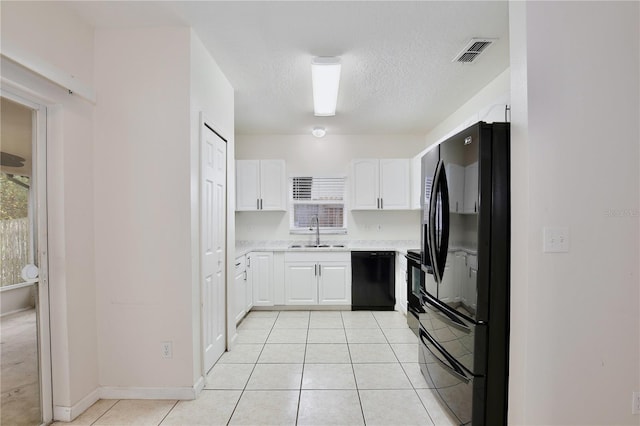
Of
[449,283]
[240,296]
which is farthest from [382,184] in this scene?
[449,283]

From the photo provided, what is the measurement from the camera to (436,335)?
220 cm

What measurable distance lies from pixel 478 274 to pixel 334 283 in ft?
9.48

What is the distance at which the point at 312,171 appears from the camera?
513cm

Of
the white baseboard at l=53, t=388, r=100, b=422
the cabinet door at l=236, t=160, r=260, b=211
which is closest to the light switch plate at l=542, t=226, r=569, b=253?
the white baseboard at l=53, t=388, r=100, b=422

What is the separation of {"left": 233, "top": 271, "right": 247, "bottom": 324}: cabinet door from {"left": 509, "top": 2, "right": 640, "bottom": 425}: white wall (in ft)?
9.88

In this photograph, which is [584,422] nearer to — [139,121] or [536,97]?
[536,97]

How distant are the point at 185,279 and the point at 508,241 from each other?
210 centimetres

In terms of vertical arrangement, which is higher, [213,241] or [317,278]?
[213,241]

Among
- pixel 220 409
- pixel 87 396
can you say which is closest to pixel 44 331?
pixel 87 396

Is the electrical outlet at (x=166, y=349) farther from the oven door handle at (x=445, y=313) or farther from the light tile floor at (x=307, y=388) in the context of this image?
the oven door handle at (x=445, y=313)

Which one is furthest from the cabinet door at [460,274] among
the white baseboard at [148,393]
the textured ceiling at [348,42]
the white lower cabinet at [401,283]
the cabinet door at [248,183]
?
the cabinet door at [248,183]

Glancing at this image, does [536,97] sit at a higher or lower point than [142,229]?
higher

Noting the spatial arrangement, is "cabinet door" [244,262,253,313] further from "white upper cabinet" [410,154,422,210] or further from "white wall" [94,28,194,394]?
"white upper cabinet" [410,154,422,210]

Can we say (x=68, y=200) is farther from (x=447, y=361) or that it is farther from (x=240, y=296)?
(x=447, y=361)
